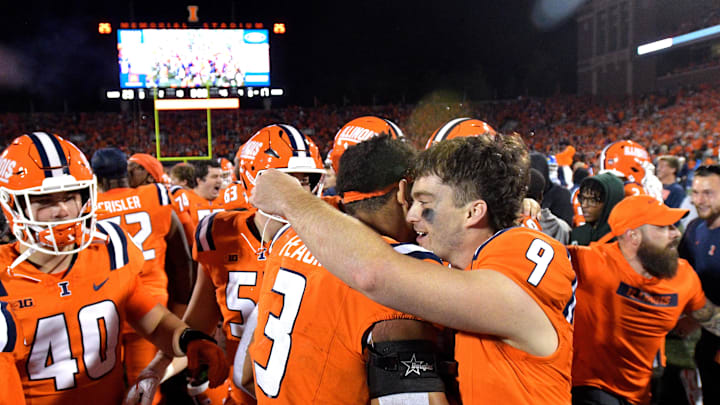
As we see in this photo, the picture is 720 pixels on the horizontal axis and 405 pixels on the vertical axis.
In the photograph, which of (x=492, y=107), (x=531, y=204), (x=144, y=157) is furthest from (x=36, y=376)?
(x=492, y=107)

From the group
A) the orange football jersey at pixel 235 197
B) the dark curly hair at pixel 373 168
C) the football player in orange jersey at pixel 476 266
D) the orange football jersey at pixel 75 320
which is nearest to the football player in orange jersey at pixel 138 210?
the orange football jersey at pixel 235 197

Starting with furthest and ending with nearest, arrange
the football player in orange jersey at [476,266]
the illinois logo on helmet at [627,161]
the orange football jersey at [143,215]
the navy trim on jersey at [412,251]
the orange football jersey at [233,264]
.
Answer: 1. the illinois logo on helmet at [627,161]
2. the orange football jersey at [143,215]
3. the orange football jersey at [233,264]
4. the navy trim on jersey at [412,251]
5. the football player in orange jersey at [476,266]

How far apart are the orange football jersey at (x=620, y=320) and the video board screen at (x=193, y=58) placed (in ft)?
48.3

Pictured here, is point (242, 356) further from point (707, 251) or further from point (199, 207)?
point (199, 207)

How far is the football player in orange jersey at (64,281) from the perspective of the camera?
2.02m

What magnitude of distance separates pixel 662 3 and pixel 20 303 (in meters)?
31.8

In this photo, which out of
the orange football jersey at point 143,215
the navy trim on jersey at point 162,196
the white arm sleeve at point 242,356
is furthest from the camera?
the navy trim on jersey at point 162,196

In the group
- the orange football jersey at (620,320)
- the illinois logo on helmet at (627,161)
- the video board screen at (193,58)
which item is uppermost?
the video board screen at (193,58)

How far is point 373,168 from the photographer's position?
1655mm

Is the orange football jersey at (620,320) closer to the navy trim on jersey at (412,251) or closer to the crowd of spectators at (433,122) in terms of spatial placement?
the navy trim on jersey at (412,251)

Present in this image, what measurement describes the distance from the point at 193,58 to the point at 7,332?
1565 centimetres

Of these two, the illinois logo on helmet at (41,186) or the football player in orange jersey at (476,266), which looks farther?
the illinois logo on helmet at (41,186)

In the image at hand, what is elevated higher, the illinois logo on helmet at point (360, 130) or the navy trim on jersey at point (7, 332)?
the illinois logo on helmet at point (360, 130)

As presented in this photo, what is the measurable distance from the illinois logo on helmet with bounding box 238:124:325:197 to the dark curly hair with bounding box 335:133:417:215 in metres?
1.05
